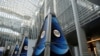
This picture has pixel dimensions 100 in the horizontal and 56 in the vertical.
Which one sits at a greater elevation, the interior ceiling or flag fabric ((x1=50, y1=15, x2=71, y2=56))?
the interior ceiling

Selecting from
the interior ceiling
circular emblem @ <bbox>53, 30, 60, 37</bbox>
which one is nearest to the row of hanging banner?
circular emblem @ <bbox>53, 30, 60, 37</bbox>

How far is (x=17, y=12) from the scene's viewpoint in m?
12.6

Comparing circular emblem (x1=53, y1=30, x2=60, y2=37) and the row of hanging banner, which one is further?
circular emblem (x1=53, y1=30, x2=60, y2=37)

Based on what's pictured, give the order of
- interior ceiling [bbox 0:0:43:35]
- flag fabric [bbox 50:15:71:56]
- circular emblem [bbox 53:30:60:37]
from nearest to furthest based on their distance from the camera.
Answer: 1. flag fabric [bbox 50:15:71:56]
2. circular emblem [bbox 53:30:60:37]
3. interior ceiling [bbox 0:0:43:35]

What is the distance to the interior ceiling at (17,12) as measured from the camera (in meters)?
12.0

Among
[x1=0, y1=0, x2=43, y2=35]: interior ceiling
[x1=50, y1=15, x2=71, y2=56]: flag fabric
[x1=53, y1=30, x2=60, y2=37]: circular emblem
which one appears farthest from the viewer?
[x1=0, y1=0, x2=43, y2=35]: interior ceiling

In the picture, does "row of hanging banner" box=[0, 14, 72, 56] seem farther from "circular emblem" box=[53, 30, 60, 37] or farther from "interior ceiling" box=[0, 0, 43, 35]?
"interior ceiling" box=[0, 0, 43, 35]

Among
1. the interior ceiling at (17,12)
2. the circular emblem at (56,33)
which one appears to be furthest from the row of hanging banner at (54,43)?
the interior ceiling at (17,12)

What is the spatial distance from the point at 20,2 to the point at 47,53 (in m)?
10.5

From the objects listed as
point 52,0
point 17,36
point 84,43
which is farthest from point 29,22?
point 84,43

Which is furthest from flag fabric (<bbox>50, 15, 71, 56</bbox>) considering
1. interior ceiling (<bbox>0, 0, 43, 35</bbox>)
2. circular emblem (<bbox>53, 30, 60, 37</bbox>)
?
interior ceiling (<bbox>0, 0, 43, 35</bbox>)

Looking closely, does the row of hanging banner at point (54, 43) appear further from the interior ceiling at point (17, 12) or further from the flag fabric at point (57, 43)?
the interior ceiling at point (17, 12)

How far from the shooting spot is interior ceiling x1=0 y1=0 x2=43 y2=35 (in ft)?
39.5

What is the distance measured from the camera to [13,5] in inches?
478
